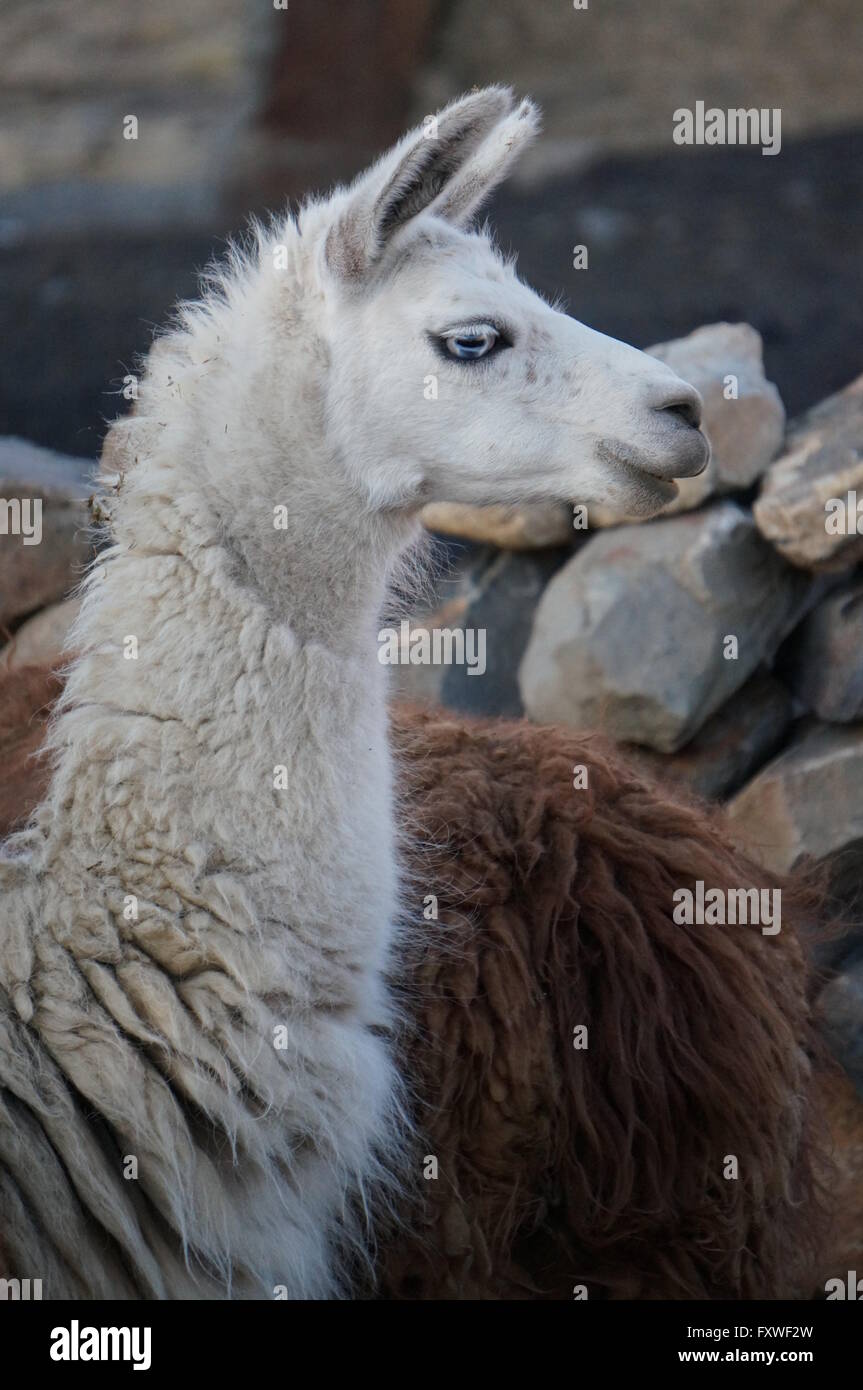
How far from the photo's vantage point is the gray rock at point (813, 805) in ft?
10.3

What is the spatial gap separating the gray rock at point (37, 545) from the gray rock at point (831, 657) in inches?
62.0

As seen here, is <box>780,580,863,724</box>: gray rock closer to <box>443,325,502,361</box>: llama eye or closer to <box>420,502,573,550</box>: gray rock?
<box>420,502,573,550</box>: gray rock

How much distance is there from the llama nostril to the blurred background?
4035mm

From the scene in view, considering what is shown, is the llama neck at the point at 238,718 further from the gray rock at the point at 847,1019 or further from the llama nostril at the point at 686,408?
the gray rock at the point at 847,1019

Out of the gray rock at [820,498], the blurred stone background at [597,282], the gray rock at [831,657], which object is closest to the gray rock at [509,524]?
the blurred stone background at [597,282]

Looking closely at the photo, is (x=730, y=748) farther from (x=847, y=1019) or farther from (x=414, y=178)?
(x=414, y=178)

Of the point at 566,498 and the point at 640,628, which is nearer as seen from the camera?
the point at 566,498

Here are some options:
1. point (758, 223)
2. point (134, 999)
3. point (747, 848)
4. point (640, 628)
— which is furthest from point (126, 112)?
point (134, 999)

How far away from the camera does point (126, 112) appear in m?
7.81

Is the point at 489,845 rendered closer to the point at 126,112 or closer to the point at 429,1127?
the point at 429,1127

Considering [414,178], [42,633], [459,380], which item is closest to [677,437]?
[459,380]

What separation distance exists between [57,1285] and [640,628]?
1.89m

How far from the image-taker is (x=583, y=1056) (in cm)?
234
